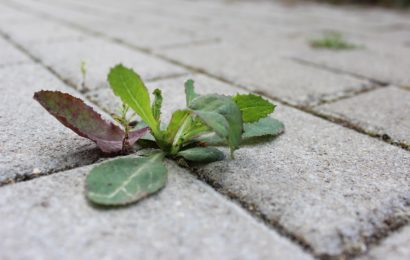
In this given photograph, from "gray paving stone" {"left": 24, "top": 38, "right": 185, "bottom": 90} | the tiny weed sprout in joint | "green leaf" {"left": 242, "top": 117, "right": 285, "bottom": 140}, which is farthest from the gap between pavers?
the tiny weed sprout in joint

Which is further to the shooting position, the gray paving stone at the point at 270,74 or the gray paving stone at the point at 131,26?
the gray paving stone at the point at 131,26

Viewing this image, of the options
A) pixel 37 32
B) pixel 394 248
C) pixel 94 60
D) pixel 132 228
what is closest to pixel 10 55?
pixel 94 60

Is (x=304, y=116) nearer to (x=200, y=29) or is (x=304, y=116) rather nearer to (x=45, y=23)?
(x=200, y=29)

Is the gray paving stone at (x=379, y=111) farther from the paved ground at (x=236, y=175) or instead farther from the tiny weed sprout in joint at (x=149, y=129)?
the tiny weed sprout in joint at (x=149, y=129)

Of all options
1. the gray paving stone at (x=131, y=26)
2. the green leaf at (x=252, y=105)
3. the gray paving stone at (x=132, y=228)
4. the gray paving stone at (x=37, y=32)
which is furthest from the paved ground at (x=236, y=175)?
the gray paving stone at (x=131, y=26)

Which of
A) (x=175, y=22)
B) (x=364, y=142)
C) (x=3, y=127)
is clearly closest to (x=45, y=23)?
(x=175, y=22)

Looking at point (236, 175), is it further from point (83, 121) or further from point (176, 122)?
point (83, 121)
